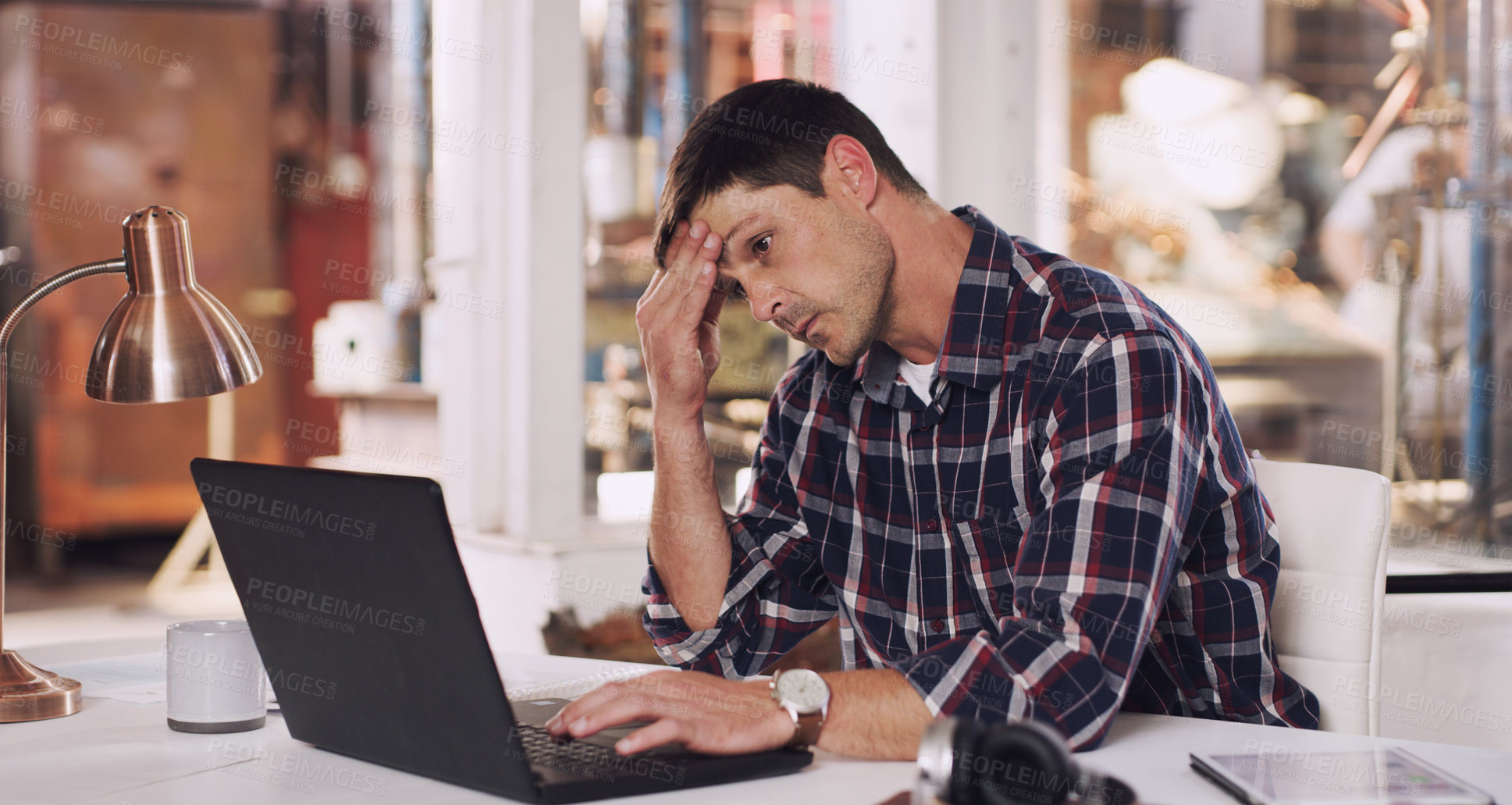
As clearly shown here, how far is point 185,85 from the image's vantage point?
5359 millimetres

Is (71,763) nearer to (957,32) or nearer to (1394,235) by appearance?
(957,32)

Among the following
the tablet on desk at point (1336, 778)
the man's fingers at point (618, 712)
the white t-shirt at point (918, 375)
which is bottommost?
the tablet on desk at point (1336, 778)

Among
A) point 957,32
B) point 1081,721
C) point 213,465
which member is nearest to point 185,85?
point 957,32

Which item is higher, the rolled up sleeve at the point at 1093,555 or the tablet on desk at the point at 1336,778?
the rolled up sleeve at the point at 1093,555

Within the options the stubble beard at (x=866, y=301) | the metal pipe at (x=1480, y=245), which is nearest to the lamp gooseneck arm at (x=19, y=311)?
the stubble beard at (x=866, y=301)

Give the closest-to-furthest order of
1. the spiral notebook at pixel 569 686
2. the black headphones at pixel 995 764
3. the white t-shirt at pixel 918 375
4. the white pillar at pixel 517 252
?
the black headphones at pixel 995 764 → the spiral notebook at pixel 569 686 → the white t-shirt at pixel 918 375 → the white pillar at pixel 517 252

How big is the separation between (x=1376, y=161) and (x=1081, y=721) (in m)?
2.21

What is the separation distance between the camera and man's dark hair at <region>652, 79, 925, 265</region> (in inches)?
52.1

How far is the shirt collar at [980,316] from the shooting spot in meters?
1.29

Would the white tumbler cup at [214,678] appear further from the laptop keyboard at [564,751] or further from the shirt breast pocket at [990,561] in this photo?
the shirt breast pocket at [990,561]

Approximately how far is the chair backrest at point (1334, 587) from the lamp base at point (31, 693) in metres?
1.14

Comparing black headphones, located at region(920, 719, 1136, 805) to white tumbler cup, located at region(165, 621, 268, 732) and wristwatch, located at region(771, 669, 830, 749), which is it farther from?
white tumbler cup, located at region(165, 621, 268, 732)

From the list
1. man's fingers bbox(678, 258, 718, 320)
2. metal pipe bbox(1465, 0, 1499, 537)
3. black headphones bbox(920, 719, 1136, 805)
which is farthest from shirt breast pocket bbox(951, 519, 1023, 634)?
metal pipe bbox(1465, 0, 1499, 537)

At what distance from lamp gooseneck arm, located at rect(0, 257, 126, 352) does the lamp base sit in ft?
0.85
